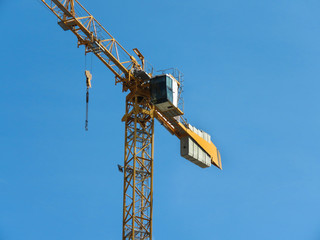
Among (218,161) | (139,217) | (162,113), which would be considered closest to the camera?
(139,217)

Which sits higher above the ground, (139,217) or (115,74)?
(115,74)

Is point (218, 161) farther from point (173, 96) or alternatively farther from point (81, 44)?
point (81, 44)

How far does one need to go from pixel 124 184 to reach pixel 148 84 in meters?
8.93

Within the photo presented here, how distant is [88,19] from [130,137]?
34.8 feet

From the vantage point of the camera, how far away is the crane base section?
2653 inches

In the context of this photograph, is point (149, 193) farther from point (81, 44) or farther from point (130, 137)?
point (81, 44)

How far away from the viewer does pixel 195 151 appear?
225 ft

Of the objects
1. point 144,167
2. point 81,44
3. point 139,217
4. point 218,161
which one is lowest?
point 139,217

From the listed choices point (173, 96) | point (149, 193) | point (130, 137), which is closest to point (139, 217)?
point (149, 193)

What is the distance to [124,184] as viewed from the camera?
61.2m

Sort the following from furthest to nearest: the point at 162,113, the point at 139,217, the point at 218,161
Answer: the point at 218,161 → the point at 162,113 → the point at 139,217

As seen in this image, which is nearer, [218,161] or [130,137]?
[130,137]

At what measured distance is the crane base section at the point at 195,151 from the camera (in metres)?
67.4

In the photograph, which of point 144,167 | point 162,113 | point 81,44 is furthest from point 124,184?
point 81,44
